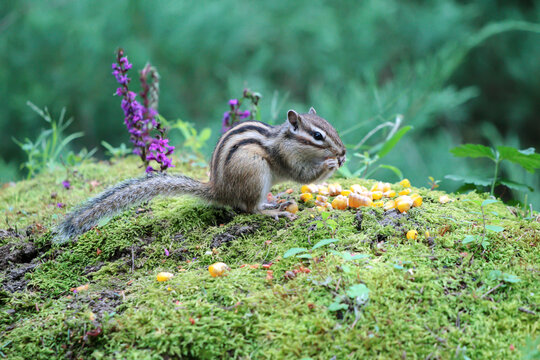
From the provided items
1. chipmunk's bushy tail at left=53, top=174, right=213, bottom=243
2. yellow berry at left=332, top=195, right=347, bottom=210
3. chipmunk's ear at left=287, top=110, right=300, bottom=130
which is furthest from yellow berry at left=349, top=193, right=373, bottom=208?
chipmunk's bushy tail at left=53, top=174, right=213, bottom=243

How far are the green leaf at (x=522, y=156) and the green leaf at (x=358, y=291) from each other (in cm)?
160

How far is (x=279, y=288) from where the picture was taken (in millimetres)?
1862

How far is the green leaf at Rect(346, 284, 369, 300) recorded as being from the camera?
166 centimetres

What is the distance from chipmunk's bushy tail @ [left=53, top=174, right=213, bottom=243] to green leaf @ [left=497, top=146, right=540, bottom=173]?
5.97ft

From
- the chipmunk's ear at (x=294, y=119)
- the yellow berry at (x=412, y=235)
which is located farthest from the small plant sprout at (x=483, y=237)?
the chipmunk's ear at (x=294, y=119)

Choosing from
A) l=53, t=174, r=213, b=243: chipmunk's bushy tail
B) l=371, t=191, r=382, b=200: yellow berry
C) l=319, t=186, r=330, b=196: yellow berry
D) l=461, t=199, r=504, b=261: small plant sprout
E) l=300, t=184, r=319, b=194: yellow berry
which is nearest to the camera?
l=461, t=199, r=504, b=261: small plant sprout

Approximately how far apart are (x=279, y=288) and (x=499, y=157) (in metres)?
1.84

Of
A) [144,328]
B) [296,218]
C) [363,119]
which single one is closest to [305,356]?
[144,328]

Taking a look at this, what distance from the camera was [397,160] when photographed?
4.79m

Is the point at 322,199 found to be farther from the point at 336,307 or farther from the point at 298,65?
the point at 298,65

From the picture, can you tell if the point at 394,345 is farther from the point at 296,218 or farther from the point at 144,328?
the point at 296,218

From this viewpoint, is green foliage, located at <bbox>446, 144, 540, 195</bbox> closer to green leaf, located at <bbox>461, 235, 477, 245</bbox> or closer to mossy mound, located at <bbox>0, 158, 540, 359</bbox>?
mossy mound, located at <bbox>0, 158, 540, 359</bbox>

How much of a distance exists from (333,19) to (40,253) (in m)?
4.60

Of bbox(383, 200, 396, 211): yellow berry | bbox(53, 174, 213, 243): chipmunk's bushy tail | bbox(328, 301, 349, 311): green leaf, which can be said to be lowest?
bbox(328, 301, 349, 311): green leaf
